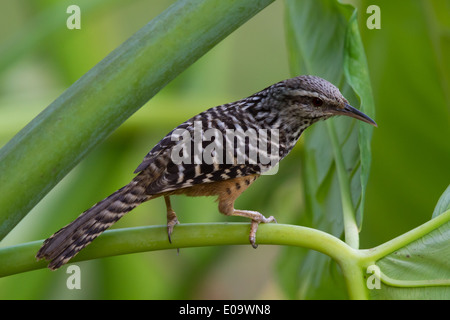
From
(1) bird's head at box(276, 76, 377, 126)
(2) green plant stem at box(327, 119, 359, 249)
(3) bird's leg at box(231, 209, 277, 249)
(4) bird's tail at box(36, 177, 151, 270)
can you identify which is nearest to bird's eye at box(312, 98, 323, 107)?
(1) bird's head at box(276, 76, 377, 126)

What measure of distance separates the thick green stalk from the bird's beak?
288 millimetres

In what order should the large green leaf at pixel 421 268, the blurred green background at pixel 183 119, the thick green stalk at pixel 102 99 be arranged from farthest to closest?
1. the blurred green background at pixel 183 119
2. the large green leaf at pixel 421 268
3. the thick green stalk at pixel 102 99

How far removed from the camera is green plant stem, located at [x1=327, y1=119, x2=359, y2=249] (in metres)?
0.88

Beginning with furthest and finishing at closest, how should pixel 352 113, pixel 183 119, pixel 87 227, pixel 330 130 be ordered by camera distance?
pixel 183 119
pixel 330 130
pixel 352 113
pixel 87 227

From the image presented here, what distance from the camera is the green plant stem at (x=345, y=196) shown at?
0.88 metres

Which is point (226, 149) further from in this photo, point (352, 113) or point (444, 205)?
point (444, 205)

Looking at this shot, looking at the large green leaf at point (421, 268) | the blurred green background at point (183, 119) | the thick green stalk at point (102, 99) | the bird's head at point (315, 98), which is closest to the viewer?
the thick green stalk at point (102, 99)

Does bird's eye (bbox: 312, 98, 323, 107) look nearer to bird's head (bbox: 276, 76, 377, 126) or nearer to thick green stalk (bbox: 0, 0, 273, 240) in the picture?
bird's head (bbox: 276, 76, 377, 126)

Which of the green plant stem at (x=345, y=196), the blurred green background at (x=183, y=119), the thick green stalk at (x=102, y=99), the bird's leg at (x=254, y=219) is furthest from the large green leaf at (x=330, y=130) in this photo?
the thick green stalk at (x=102, y=99)

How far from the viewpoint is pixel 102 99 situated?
67 cm

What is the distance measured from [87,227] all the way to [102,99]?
0.19 m

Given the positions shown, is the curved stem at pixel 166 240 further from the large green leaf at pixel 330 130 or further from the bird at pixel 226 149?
the large green leaf at pixel 330 130

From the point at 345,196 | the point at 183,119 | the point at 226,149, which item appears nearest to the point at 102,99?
the point at 226,149

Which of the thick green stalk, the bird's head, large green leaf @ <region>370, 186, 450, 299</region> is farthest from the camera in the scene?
the bird's head
